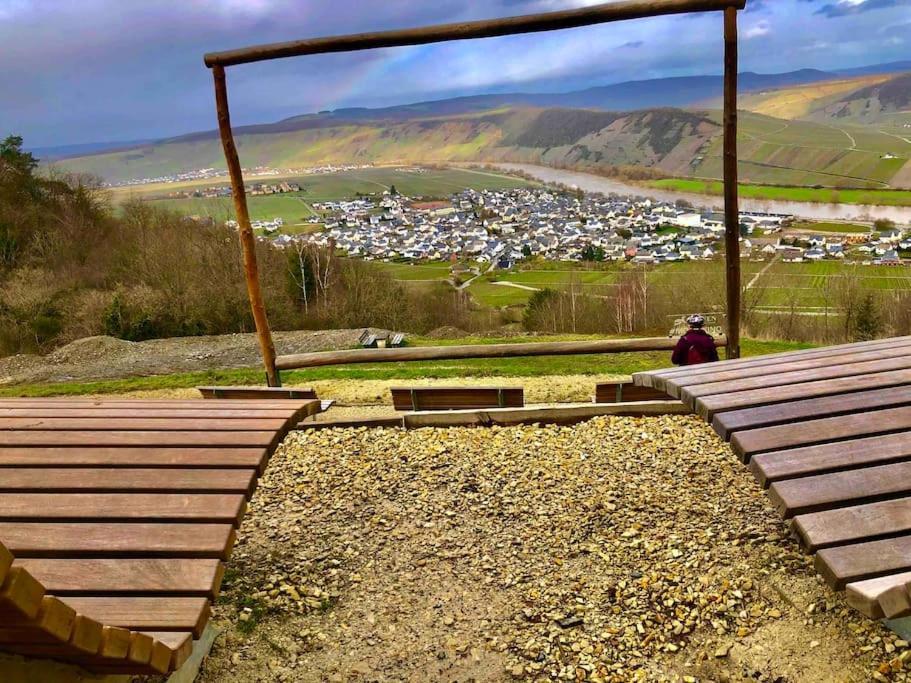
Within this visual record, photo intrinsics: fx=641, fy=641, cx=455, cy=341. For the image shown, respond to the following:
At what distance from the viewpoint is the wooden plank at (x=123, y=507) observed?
2568 mm

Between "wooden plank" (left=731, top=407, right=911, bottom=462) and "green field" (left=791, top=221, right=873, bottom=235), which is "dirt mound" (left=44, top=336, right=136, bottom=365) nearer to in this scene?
"wooden plank" (left=731, top=407, right=911, bottom=462)

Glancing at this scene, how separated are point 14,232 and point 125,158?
62.6 m

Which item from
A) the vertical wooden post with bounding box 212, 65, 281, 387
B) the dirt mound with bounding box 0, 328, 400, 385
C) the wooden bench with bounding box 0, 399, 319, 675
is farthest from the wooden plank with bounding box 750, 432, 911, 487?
the dirt mound with bounding box 0, 328, 400, 385

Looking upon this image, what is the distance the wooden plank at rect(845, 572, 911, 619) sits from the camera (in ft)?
6.40

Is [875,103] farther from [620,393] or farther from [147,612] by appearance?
[147,612]

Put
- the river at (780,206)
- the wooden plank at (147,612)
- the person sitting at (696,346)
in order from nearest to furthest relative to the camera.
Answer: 1. the wooden plank at (147,612)
2. the person sitting at (696,346)
3. the river at (780,206)

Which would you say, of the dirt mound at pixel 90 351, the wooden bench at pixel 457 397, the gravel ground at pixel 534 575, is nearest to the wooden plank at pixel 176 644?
the gravel ground at pixel 534 575

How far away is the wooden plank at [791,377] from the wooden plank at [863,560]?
4.16ft

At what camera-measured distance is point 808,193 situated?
5712cm

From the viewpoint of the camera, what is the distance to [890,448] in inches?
106

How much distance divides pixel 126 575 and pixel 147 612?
0.20 meters

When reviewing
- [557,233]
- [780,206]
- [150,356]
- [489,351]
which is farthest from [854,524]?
[780,206]

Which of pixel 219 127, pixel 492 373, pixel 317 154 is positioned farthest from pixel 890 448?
pixel 317 154

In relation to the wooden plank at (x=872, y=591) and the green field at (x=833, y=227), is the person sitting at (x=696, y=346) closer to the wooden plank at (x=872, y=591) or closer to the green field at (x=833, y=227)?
the wooden plank at (x=872, y=591)
